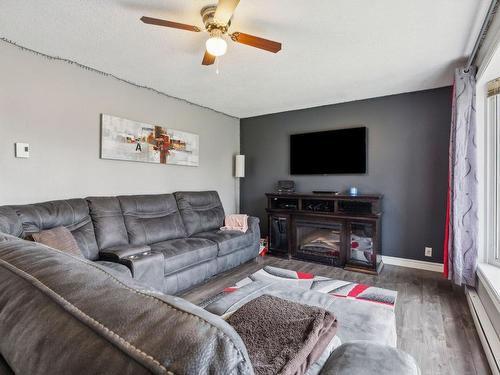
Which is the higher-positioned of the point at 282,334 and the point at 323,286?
the point at 282,334

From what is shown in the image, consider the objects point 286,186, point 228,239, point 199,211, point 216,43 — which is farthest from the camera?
point 286,186

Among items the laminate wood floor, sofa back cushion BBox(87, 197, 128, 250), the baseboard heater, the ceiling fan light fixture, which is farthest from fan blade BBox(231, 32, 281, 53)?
the baseboard heater

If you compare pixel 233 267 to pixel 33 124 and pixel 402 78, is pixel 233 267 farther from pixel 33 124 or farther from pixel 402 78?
pixel 402 78

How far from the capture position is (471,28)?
2.17 m

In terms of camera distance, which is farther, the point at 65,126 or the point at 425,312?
the point at 65,126

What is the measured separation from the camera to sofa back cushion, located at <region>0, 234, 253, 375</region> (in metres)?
0.34

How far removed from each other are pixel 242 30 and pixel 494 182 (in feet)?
9.10

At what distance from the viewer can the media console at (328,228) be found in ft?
11.7

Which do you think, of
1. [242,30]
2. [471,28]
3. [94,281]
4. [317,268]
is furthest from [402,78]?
[94,281]

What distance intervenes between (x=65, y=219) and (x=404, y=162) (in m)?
4.04

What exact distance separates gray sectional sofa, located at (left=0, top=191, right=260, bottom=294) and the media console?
1.81 feet

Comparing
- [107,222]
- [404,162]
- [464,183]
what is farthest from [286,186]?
[107,222]

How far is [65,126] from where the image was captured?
2842 mm

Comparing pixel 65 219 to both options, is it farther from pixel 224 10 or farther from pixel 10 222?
pixel 224 10
